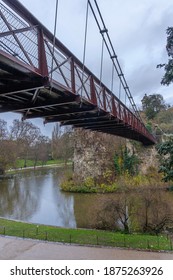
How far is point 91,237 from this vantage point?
47.2 feet

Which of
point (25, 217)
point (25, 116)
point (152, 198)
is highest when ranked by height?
point (25, 116)

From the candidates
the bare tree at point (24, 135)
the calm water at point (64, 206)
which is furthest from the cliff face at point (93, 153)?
the bare tree at point (24, 135)

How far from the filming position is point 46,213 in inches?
894

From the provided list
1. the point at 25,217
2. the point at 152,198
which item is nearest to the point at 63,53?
the point at 152,198

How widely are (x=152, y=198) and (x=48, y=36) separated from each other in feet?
38.7

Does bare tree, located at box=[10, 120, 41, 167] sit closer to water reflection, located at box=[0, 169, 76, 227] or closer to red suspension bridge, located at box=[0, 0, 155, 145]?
water reflection, located at box=[0, 169, 76, 227]

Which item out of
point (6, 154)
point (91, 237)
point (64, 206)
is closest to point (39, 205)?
point (64, 206)

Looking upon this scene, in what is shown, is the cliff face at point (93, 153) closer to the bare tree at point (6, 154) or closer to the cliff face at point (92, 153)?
the cliff face at point (92, 153)

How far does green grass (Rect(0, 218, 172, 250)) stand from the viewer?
13086 mm

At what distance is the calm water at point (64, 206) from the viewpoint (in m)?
17.1

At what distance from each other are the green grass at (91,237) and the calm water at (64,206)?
2063 mm

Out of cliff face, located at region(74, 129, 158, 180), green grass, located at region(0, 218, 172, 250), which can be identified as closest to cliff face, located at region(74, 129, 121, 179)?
cliff face, located at region(74, 129, 158, 180)
